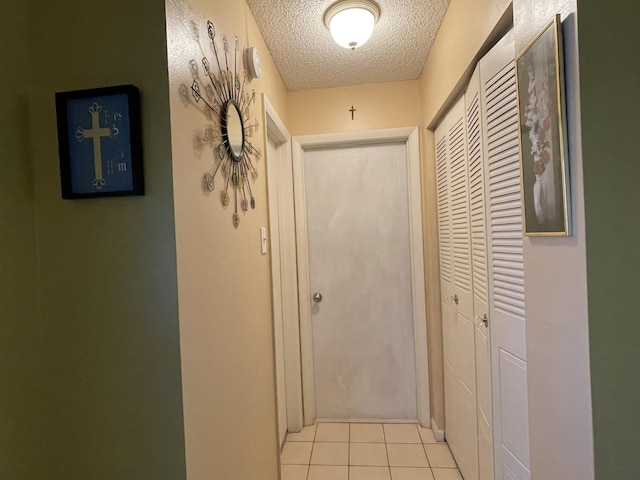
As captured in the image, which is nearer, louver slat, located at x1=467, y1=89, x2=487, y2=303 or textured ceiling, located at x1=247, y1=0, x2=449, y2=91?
louver slat, located at x1=467, y1=89, x2=487, y2=303

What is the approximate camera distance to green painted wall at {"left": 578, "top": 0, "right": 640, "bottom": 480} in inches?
28.4

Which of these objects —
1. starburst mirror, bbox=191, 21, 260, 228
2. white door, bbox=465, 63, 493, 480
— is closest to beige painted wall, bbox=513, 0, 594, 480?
white door, bbox=465, 63, 493, 480

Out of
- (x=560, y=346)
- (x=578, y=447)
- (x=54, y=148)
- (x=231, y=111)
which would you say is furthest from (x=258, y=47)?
(x=578, y=447)

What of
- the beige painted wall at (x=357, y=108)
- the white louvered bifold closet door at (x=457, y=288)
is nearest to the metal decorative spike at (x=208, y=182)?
the white louvered bifold closet door at (x=457, y=288)

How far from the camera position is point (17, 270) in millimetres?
819

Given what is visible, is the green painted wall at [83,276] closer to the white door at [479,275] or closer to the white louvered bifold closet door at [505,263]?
the white louvered bifold closet door at [505,263]

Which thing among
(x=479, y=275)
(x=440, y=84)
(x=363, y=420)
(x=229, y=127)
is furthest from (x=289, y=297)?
(x=440, y=84)

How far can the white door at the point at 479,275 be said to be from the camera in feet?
4.45

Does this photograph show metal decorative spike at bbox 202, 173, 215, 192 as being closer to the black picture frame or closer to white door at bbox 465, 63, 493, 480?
the black picture frame

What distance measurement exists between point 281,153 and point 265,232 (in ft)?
3.01

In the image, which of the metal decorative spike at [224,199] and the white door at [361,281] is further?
the white door at [361,281]

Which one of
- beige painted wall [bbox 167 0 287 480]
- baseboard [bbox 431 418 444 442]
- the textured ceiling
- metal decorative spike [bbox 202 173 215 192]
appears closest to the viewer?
beige painted wall [bbox 167 0 287 480]

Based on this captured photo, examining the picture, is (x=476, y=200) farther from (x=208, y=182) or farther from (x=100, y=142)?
(x=100, y=142)

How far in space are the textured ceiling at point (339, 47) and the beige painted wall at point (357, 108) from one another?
5 cm
